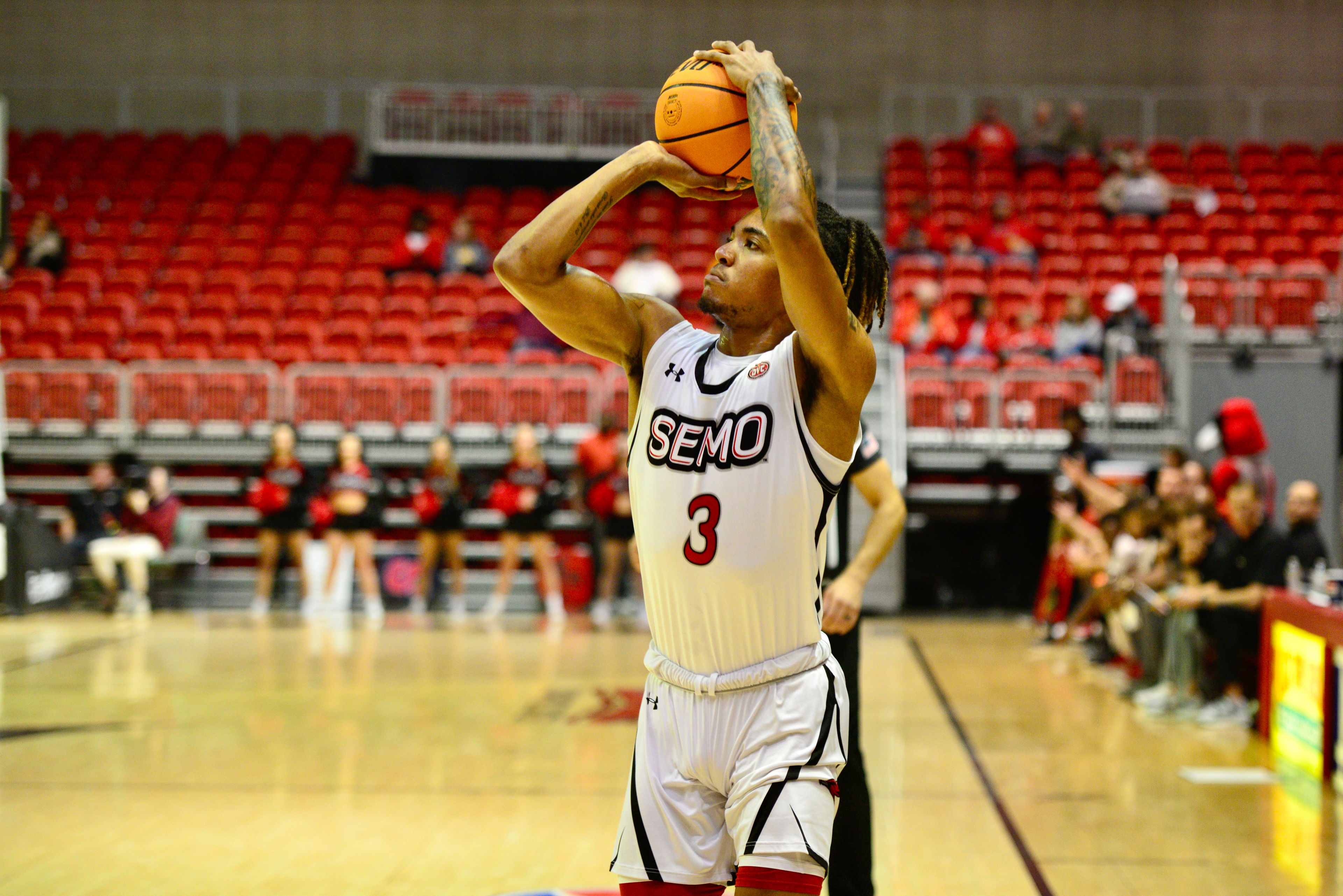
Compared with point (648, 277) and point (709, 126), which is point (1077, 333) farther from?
point (709, 126)

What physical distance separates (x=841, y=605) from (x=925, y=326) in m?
10.2

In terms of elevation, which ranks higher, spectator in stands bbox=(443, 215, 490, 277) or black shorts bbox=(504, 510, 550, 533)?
spectator in stands bbox=(443, 215, 490, 277)

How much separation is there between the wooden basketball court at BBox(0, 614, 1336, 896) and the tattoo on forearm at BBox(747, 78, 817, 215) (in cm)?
282

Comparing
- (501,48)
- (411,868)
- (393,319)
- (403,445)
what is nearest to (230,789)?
(411,868)

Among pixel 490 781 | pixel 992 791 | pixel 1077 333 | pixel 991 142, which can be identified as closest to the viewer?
pixel 992 791

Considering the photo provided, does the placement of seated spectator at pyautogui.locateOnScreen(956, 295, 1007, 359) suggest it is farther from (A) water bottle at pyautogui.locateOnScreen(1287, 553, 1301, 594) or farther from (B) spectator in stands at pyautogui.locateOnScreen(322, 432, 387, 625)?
(B) spectator in stands at pyautogui.locateOnScreen(322, 432, 387, 625)

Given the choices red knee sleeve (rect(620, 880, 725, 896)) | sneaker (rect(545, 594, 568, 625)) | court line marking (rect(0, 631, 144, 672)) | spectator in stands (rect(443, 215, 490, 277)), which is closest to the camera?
red knee sleeve (rect(620, 880, 725, 896))

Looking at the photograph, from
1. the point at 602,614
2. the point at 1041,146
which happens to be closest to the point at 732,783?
the point at 602,614

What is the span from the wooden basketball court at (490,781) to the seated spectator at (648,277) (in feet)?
17.2

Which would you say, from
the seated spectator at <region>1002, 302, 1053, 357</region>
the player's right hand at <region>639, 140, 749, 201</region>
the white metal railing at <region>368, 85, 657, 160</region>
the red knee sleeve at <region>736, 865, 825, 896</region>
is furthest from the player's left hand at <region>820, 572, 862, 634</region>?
the white metal railing at <region>368, 85, 657, 160</region>

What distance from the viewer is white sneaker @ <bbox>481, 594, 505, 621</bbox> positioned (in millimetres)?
11953

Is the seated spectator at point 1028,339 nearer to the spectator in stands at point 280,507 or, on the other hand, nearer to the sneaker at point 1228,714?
the sneaker at point 1228,714

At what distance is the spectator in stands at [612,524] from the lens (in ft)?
38.5

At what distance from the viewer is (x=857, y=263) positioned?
Answer: 2.57 metres
